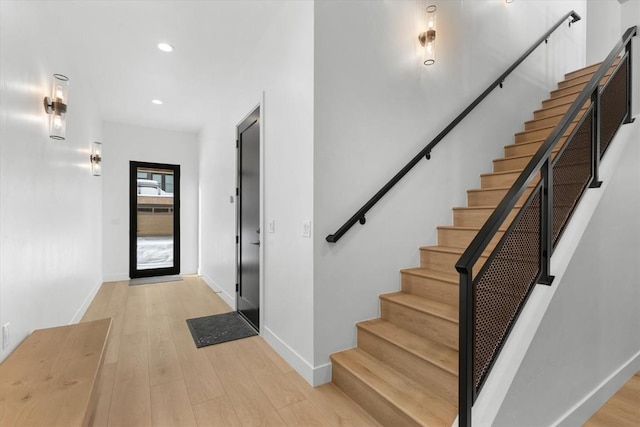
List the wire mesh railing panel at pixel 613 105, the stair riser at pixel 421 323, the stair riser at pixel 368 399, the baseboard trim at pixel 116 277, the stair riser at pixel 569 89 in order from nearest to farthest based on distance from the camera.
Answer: the stair riser at pixel 368 399
the stair riser at pixel 421 323
the wire mesh railing panel at pixel 613 105
the stair riser at pixel 569 89
the baseboard trim at pixel 116 277

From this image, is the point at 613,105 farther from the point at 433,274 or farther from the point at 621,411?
the point at 621,411

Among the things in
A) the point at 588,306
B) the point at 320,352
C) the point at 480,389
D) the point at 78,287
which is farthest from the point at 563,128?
the point at 78,287

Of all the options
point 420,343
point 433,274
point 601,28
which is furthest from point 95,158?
point 601,28

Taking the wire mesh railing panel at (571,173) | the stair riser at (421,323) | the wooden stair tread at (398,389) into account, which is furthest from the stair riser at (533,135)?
the wooden stair tread at (398,389)

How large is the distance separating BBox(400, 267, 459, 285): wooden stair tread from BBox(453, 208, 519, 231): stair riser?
619 millimetres

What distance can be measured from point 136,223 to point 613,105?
6.86 m

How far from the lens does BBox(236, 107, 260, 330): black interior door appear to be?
328 cm

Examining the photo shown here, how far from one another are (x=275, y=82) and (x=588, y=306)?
9.37ft

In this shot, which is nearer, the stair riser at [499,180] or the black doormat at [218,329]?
the stair riser at [499,180]

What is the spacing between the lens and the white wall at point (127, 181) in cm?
565

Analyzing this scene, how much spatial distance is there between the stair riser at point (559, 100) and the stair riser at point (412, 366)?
3545mm

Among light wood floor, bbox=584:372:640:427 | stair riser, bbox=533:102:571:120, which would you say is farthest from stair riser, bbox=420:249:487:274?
stair riser, bbox=533:102:571:120

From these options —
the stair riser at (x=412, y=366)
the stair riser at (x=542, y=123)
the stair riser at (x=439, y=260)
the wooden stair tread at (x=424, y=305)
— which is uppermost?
the stair riser at (x=542, y=123)

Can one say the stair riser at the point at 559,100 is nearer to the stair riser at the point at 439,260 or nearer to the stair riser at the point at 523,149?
the stair riser at the point at 523,149
